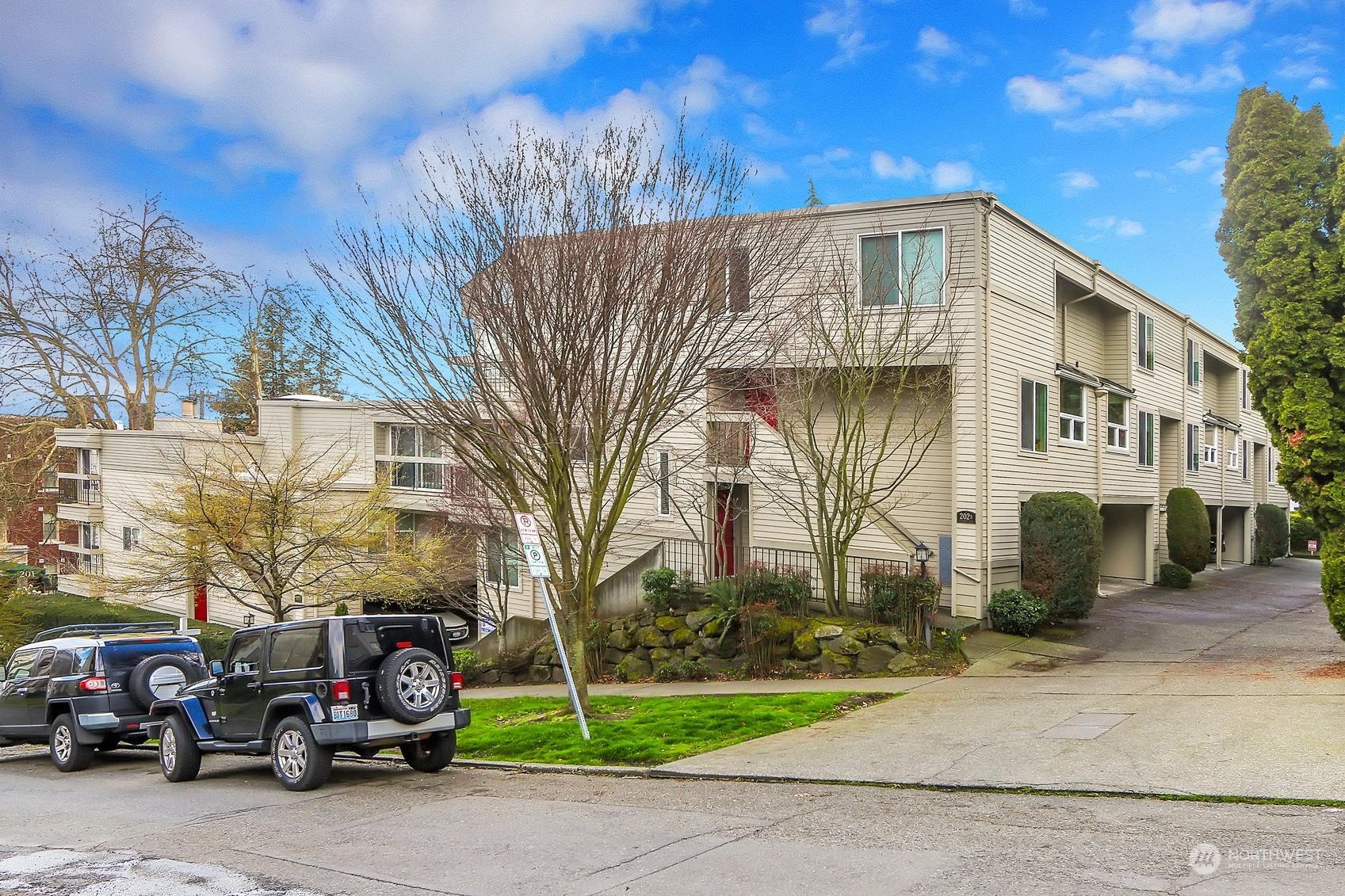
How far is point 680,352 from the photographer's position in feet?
43.6

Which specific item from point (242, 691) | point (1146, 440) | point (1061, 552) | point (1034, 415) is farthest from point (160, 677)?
point (1146, 440)

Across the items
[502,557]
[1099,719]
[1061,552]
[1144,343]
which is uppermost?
[1144,343]

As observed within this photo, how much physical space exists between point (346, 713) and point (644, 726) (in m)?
3.83

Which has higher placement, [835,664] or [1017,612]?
[1017,612]

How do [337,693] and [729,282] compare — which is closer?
[337,693]

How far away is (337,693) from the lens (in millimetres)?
10281

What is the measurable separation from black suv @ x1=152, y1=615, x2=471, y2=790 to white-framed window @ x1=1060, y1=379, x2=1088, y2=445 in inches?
655

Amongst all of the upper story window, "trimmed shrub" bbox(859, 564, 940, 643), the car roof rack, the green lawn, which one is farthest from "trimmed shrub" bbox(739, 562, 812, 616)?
the car roof rack

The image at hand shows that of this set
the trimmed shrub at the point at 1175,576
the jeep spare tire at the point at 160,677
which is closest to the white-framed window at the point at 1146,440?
the trimmed shrub at the point at 1175,576

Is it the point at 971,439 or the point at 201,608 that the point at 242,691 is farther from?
the point at 201,608

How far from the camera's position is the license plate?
1030cm

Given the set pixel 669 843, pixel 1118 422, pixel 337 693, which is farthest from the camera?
pixel 1118 422

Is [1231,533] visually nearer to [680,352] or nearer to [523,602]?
[523,602]

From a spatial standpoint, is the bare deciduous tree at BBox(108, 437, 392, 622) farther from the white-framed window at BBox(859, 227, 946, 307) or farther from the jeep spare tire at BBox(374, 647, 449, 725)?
the white-framed window at BBox(859, 227, 946, 307)
